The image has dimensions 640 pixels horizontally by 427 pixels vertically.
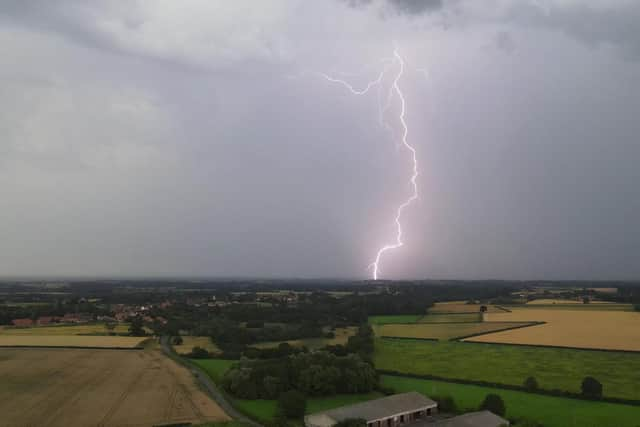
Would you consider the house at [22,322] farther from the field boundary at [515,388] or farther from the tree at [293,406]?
the tree at [293,406]

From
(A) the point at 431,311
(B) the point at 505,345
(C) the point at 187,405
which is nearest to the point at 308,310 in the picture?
(A) the point at 431,311

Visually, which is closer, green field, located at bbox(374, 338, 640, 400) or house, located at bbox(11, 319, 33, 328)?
green field, located at bbox(374, 338, 640, 400)

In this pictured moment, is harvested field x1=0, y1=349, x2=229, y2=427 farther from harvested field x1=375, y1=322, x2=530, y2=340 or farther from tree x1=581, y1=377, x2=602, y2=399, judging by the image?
harvested field x1=375, y1=322, x2=530, y2=340

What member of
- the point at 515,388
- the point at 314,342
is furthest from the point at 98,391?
the point at 314,342

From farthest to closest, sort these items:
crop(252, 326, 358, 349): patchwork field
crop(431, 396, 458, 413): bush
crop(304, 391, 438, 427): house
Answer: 1. crop(252, 326, 358, 349): patchwork field
2. crop(431, 396, 458, 413): bush
3. crop(304, 391, 438, 427): house

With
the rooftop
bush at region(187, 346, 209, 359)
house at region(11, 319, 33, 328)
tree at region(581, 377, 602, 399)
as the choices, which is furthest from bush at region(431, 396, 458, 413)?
house at region(11, 319, 33, 328)

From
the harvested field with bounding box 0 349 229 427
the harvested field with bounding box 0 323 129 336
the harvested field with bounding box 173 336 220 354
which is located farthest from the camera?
the harvested field with bounding box 0 323 129 336
